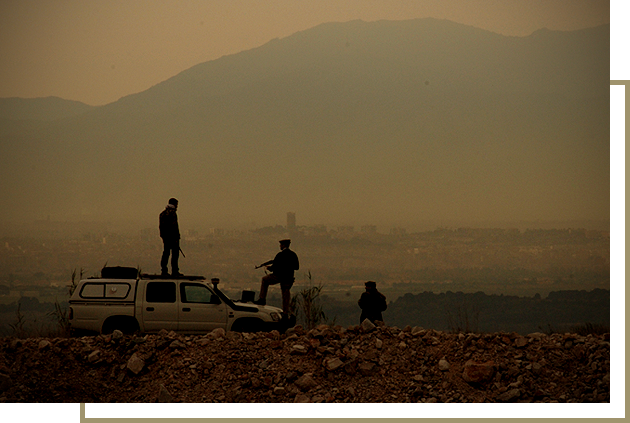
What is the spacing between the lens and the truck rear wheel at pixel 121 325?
717 inches

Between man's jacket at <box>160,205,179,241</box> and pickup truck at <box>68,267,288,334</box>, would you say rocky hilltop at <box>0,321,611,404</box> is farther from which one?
man's jacket at <box>160,205,179,241</box>

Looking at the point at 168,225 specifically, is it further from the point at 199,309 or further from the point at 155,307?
the point at 199,309

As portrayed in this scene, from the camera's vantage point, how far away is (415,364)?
1811 cm

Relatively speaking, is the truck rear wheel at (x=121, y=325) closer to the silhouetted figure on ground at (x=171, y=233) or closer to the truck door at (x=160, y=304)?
the truck door at (x=160, y=304)

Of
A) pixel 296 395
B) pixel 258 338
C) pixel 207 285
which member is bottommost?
pixel 296 395

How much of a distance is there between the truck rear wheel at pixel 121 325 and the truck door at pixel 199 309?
40.6 inches

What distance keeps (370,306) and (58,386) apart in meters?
7.09

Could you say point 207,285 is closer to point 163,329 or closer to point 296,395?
point 163,329

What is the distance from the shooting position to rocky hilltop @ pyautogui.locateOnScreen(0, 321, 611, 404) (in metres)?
17.5

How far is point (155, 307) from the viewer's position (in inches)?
717

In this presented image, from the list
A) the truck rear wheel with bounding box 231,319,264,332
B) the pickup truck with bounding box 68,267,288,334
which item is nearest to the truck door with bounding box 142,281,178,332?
the pickup truck with bounding box 68,267,288,334

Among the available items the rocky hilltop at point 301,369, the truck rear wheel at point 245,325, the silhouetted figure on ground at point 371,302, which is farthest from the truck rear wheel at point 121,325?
the silhouetted figure on ground at point 371,302

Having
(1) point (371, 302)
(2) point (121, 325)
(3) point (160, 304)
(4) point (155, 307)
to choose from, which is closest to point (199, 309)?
(3) point (160, 304)

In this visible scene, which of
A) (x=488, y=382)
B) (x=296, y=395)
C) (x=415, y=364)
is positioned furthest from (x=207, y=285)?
(x=488, y=382)
